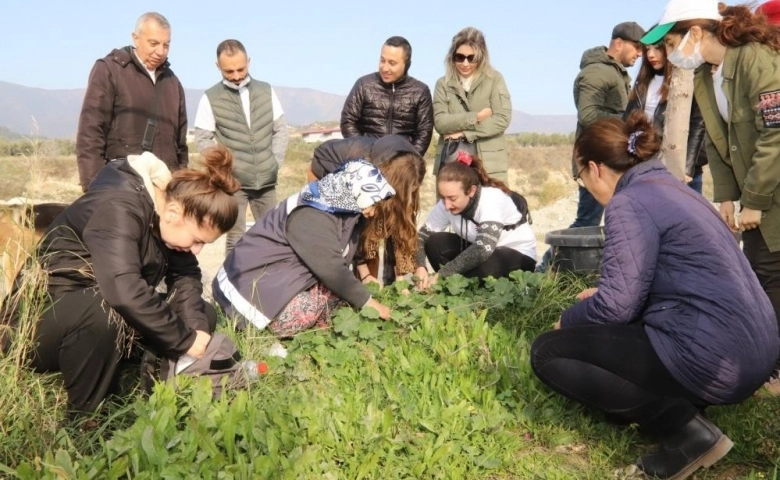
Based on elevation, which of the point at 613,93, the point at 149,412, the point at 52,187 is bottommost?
the point at 52,187

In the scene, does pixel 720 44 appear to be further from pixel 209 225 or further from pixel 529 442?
pixel 209 225

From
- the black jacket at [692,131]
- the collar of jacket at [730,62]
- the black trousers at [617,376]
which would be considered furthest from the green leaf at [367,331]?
the black jacket at [692,131]

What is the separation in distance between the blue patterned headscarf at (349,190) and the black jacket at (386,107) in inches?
80.4

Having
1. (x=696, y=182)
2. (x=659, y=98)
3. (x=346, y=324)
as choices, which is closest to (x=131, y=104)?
(x=346, y=324)

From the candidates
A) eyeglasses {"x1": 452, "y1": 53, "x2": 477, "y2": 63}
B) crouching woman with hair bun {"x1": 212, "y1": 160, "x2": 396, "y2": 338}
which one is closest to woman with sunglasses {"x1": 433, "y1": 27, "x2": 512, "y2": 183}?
eyeglasses {"x1": 452, "y1": 53, "x2": 477, "y2": 63}

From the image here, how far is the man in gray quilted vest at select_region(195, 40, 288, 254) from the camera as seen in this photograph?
5.81 m

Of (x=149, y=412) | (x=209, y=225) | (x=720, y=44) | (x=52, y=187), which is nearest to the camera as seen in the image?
(x=149, y=412)

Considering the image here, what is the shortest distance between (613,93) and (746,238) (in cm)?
265

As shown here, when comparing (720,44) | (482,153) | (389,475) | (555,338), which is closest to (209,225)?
(389,475)

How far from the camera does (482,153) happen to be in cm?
600

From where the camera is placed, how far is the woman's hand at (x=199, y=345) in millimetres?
3117

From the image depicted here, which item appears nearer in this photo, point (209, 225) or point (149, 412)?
point (149, 412)

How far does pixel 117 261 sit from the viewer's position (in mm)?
2859

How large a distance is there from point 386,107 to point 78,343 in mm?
3481
